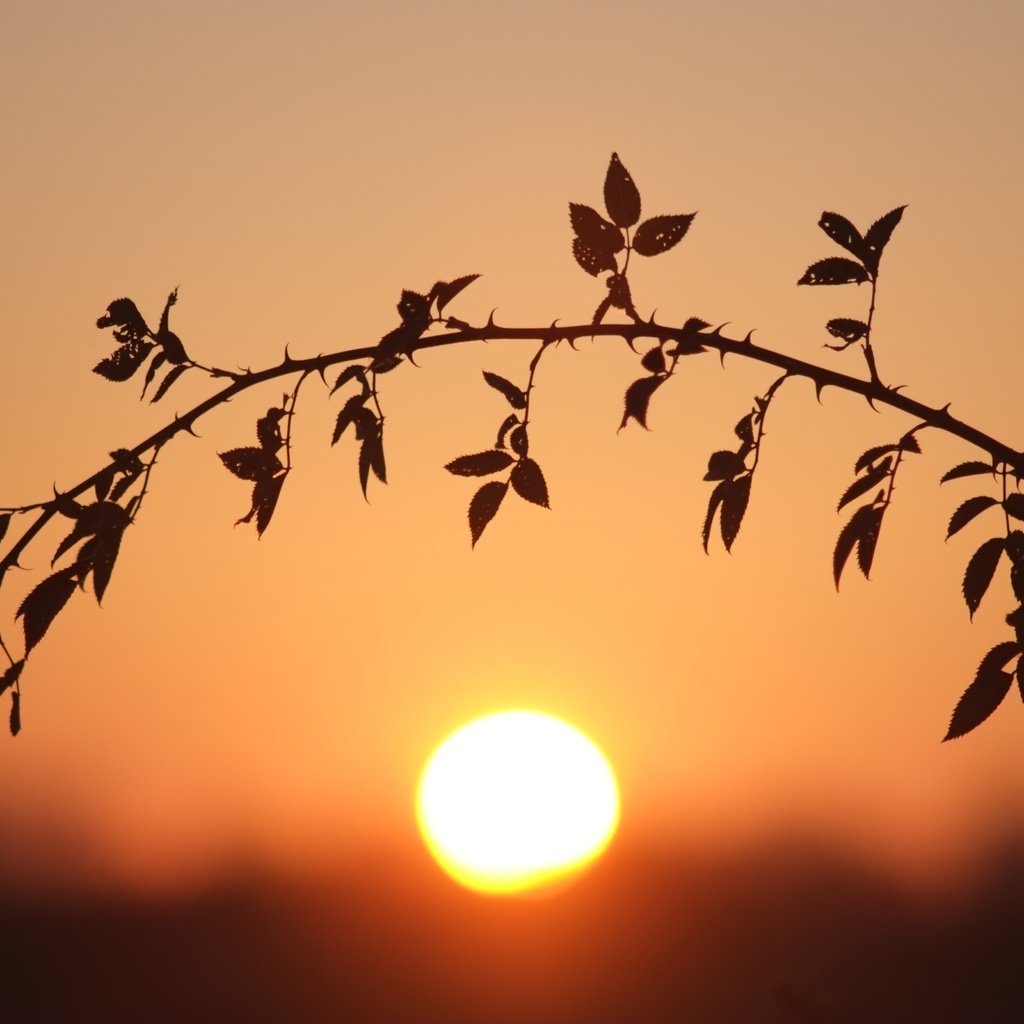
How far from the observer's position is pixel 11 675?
2.55 metres

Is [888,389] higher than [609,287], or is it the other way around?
[609,287]

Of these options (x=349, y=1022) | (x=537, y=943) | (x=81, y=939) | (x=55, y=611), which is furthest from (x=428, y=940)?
(x=55, y=611)

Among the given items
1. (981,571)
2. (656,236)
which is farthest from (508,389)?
(981,571)

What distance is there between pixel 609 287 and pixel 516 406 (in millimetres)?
274

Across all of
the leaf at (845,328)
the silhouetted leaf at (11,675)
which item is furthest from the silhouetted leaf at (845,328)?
the silhouetted leaf at (11,675)

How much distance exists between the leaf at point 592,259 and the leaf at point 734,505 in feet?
1.49

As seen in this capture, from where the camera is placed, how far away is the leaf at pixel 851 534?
2.58 m

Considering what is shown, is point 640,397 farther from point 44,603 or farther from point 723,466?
point 44,603

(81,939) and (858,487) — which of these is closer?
(858,487)

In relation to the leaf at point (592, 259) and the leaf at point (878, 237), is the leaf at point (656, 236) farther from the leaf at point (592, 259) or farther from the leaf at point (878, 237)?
the leaf at point (878, 237)

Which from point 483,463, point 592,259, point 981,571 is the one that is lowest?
point 981,571

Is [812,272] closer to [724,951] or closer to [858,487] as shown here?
[858,487]

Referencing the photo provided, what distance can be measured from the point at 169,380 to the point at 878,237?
133cm

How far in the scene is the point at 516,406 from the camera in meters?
2.69
